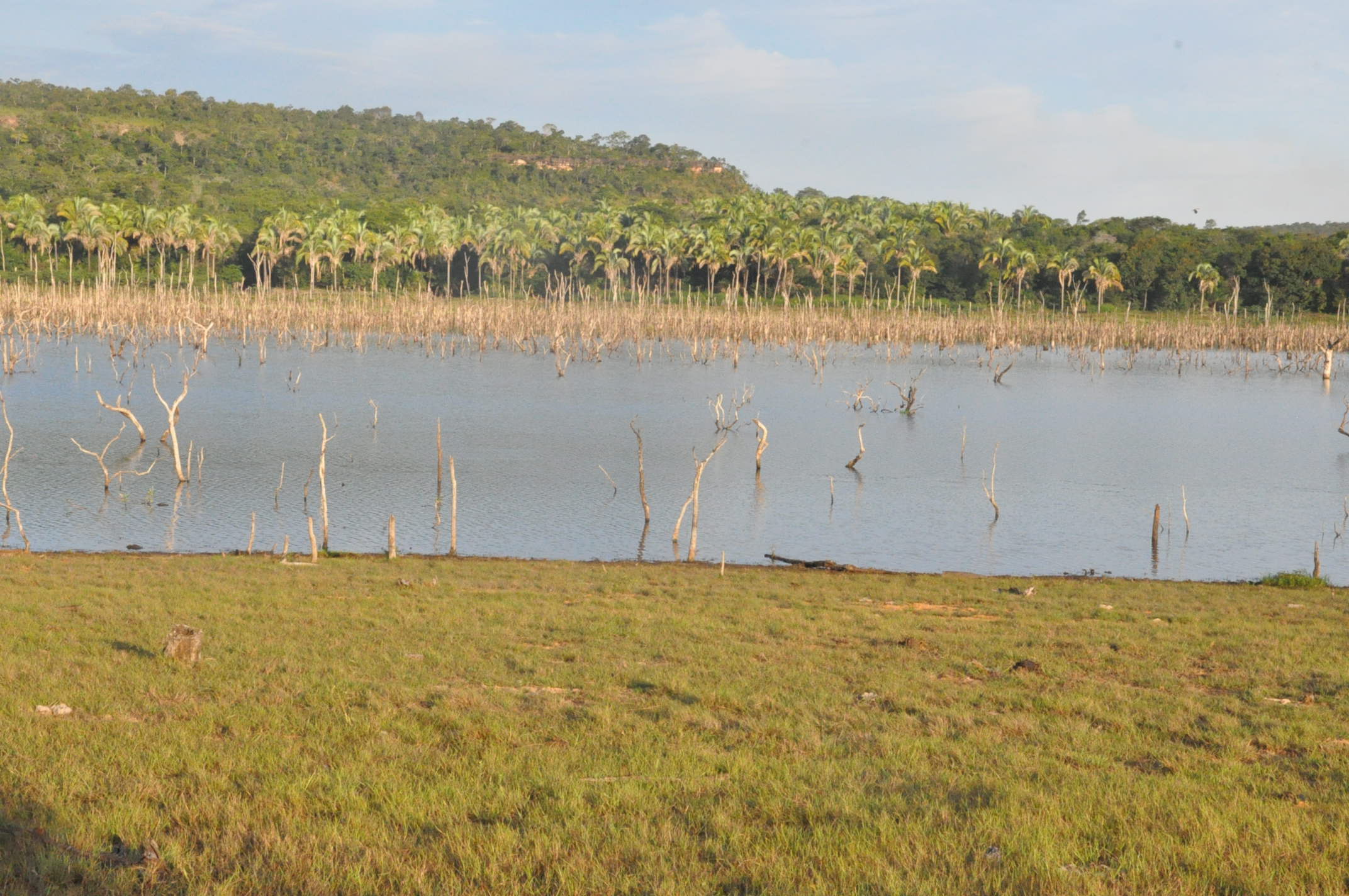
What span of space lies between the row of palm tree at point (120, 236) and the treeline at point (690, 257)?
0.17 meters

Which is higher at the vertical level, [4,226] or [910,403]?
[4,226]

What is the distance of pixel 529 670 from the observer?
1077 centimetres

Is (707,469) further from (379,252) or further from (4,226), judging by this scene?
(4,226)

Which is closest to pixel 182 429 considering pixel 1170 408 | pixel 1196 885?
pixel 1196 885

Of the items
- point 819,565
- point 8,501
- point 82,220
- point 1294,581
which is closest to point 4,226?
point 82,220

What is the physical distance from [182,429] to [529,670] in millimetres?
29303

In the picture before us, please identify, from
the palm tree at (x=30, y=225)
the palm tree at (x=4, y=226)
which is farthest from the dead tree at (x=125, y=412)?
the palm tree at (x=4, y=226)

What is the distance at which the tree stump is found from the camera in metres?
10.2

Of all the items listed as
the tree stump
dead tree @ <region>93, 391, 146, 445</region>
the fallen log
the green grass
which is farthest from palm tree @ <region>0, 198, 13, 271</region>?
the green grass

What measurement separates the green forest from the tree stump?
7307 centimetres

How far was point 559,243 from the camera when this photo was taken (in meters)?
111

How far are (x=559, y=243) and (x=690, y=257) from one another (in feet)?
44.6

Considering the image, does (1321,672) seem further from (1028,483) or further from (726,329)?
(726,329)

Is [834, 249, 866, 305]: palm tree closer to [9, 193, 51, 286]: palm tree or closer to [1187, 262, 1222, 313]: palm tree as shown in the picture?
[1187, 262, 1222, 313]: palm tree
